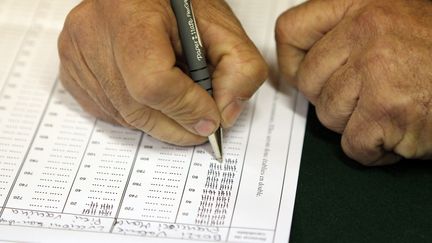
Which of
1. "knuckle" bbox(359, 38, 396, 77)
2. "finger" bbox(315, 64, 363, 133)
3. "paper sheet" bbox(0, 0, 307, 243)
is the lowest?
"paper sheet" bbox(0, 0, 307, 243)

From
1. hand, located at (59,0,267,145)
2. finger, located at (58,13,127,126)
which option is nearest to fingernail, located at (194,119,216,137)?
hand, located at (59,0,267,145)

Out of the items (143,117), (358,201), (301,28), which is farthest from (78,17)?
(358,201)

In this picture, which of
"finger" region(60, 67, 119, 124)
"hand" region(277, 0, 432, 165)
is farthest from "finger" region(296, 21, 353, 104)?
"finger" region(60, 67, 119, 124)

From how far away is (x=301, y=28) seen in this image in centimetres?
77

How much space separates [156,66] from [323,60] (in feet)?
0.67

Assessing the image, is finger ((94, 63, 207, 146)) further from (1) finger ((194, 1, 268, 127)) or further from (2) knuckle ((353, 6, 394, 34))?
(2) knuckle ((353, 6, 394, 34))

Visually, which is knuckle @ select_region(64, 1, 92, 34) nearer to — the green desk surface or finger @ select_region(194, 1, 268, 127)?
finger @ select_region(194, 1, 268, 127)

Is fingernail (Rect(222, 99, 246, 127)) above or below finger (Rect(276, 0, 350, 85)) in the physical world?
below

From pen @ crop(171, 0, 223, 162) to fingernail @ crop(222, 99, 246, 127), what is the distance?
0.03 meters

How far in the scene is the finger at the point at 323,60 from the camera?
0.72 metres

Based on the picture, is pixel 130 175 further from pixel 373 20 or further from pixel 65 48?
pixel 373 20

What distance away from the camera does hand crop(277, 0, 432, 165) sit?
661mm

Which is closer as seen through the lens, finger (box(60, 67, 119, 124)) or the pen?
the pen

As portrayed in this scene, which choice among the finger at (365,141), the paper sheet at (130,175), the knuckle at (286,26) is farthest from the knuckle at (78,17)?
the finger at (365,141)
